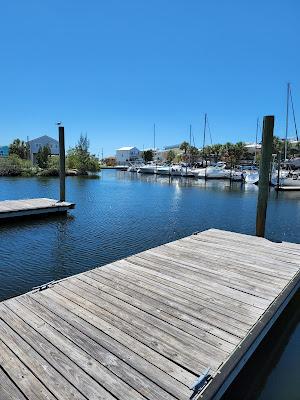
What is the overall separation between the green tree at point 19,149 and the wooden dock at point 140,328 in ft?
227

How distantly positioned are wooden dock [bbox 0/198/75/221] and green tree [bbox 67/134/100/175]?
41194mm

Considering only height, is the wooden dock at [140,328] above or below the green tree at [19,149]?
below

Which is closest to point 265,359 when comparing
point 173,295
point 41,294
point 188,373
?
point 173,295

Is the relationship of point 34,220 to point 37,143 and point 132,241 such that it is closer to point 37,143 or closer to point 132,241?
point 132,241

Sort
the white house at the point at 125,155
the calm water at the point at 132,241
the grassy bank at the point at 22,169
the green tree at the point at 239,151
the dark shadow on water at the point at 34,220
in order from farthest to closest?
the white house at the point at 125,155, the green tree at the point at 239,151, the grassy bank at the point at 22,169, the dark shadow on water at the point at 34,220, the calm water at the point at 132,241

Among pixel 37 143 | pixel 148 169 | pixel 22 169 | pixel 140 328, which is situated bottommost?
pixel 140 328

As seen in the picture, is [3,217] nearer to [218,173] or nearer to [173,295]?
[173,295]

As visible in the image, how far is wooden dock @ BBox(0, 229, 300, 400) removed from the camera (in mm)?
3391

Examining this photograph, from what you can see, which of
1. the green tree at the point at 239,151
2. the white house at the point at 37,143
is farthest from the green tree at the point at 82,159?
the green tree at the point at 239,151

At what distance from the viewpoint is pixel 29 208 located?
15.3 m

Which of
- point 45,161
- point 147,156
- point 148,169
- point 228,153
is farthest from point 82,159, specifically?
point 147,156

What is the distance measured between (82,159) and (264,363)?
56.5m

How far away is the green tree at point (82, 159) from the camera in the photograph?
58.2m

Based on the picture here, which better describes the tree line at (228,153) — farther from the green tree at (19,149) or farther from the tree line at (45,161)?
the green tree at (19,149)
